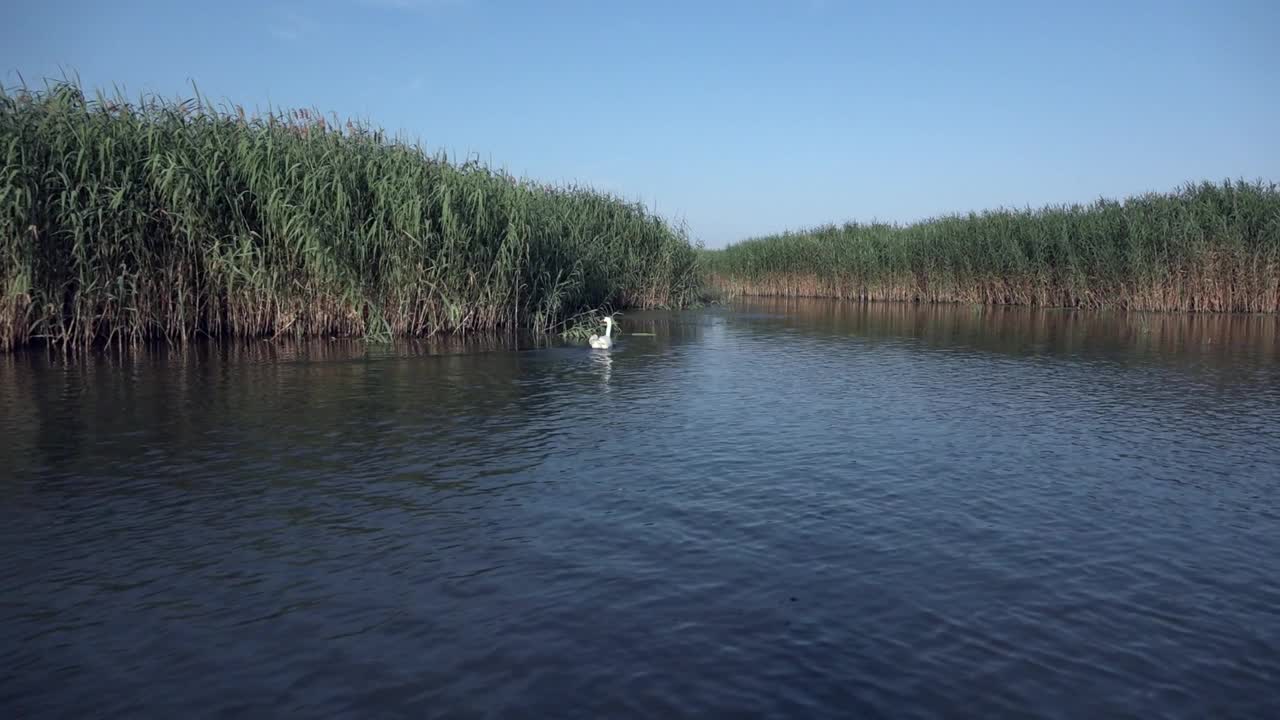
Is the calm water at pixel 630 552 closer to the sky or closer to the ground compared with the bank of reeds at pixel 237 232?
closer to the ground

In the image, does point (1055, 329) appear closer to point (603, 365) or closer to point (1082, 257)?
point (1082, 257)

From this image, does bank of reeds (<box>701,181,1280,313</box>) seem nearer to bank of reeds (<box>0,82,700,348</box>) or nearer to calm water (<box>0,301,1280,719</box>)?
calm water (<box>0,301,1280,719</box>)

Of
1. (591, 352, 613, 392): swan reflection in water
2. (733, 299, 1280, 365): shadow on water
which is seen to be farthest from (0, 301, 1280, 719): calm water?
(733, 299, 1280, 365): shadow on water

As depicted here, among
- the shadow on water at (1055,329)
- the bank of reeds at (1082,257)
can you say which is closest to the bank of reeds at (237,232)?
the shadow on water at (1055,329)

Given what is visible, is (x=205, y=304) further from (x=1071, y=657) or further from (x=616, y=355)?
(x=1071, y=657)

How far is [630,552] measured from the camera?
5352mm

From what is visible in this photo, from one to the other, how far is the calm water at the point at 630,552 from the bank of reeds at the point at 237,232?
3848 mm

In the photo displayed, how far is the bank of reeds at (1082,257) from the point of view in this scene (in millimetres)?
25953

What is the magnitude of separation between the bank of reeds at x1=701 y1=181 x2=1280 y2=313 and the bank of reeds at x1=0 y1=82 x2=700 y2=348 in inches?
764

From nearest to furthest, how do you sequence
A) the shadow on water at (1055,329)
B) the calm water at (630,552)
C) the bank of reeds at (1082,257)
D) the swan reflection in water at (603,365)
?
the calm water at (630,552) → the swan reflection in water at (603,365) → the shadow on water at (1055,329) → the bank of reeds at (1082,257)

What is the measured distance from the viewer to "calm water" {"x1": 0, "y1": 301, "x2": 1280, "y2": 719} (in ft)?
12.5

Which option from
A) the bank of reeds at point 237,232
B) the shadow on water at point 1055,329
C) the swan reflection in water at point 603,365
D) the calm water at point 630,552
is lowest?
the calm water at point 630,552

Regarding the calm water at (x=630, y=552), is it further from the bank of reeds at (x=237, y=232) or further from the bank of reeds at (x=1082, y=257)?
the bank of reeds at (x=1082, y=257)

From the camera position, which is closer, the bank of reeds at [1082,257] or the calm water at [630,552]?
the calm water at [630,552]
